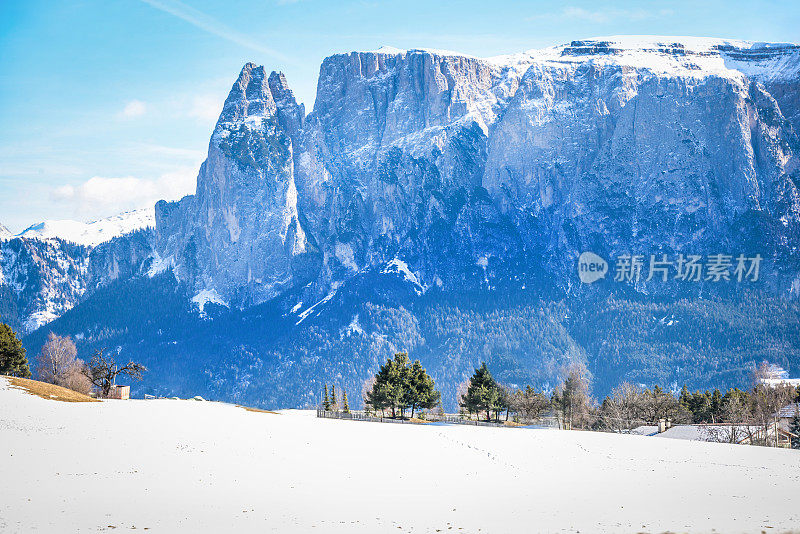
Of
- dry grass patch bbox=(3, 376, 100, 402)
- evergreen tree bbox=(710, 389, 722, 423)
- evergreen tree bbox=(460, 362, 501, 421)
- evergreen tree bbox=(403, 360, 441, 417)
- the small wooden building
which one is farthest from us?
evergreen tree bbox=(710, 389, 722, 423)

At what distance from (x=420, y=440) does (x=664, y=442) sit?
1145 inches

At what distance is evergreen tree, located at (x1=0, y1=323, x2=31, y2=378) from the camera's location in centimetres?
11631

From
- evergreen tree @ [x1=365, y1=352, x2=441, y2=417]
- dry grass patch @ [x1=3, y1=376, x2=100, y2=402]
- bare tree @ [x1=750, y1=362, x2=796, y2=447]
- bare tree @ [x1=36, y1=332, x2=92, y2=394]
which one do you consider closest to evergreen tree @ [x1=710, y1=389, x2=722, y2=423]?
bare tree @ [x1=750, y1=362, x2=796, y2=447]

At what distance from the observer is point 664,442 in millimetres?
96875

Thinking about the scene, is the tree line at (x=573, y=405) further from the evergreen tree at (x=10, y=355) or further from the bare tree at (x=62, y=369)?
the evergreen tree at (x=10, y=355)

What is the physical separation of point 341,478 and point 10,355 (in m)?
72.6

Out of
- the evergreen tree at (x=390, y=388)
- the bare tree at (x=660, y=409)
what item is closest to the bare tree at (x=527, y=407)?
the bare tree at (x=660, y=409)

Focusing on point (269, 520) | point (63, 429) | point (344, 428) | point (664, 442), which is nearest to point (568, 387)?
point (664, 442)

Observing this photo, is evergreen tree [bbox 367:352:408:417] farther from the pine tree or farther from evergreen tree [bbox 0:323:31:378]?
the pine tree

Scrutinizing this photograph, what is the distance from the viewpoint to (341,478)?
213ft

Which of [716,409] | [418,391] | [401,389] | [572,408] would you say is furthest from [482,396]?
[716,409]

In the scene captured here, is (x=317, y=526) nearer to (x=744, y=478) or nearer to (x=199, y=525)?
(x=199, y=525)

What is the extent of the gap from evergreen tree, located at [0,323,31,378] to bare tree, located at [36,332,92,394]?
7148mm

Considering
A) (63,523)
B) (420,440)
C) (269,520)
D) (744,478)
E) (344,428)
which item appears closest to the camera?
(63,523)
